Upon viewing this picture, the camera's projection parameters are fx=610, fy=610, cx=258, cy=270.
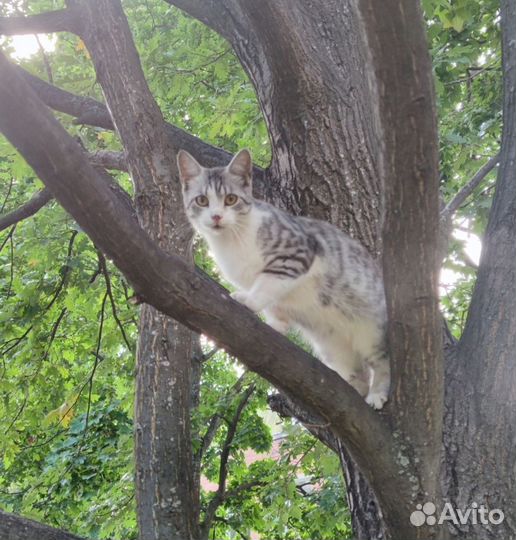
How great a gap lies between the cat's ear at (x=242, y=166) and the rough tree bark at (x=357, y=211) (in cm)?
18

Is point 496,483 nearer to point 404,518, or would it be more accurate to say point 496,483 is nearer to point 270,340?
point 404,518

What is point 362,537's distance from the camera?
10.5 feet

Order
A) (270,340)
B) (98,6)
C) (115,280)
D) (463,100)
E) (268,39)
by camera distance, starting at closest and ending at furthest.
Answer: (270,340)
(268,39)
(98,6)
(463,100)
(115,280)

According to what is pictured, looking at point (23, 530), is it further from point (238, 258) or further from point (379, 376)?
point (379, 376)

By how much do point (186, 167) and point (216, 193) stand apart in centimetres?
33

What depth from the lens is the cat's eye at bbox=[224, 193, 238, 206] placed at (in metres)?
3.87

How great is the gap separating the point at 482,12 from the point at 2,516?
218 inches

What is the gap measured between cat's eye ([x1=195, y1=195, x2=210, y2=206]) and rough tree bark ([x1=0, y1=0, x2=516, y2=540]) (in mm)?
218

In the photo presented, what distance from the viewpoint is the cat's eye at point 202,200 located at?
12.9 ft

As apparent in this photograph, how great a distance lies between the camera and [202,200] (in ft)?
13.0

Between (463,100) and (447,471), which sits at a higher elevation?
(463,100)

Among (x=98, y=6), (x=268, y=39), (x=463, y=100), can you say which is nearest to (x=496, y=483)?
(x=268, y=39)

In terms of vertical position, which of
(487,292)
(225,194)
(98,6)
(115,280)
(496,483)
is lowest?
(496,483)

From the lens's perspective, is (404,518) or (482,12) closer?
(404,518)
